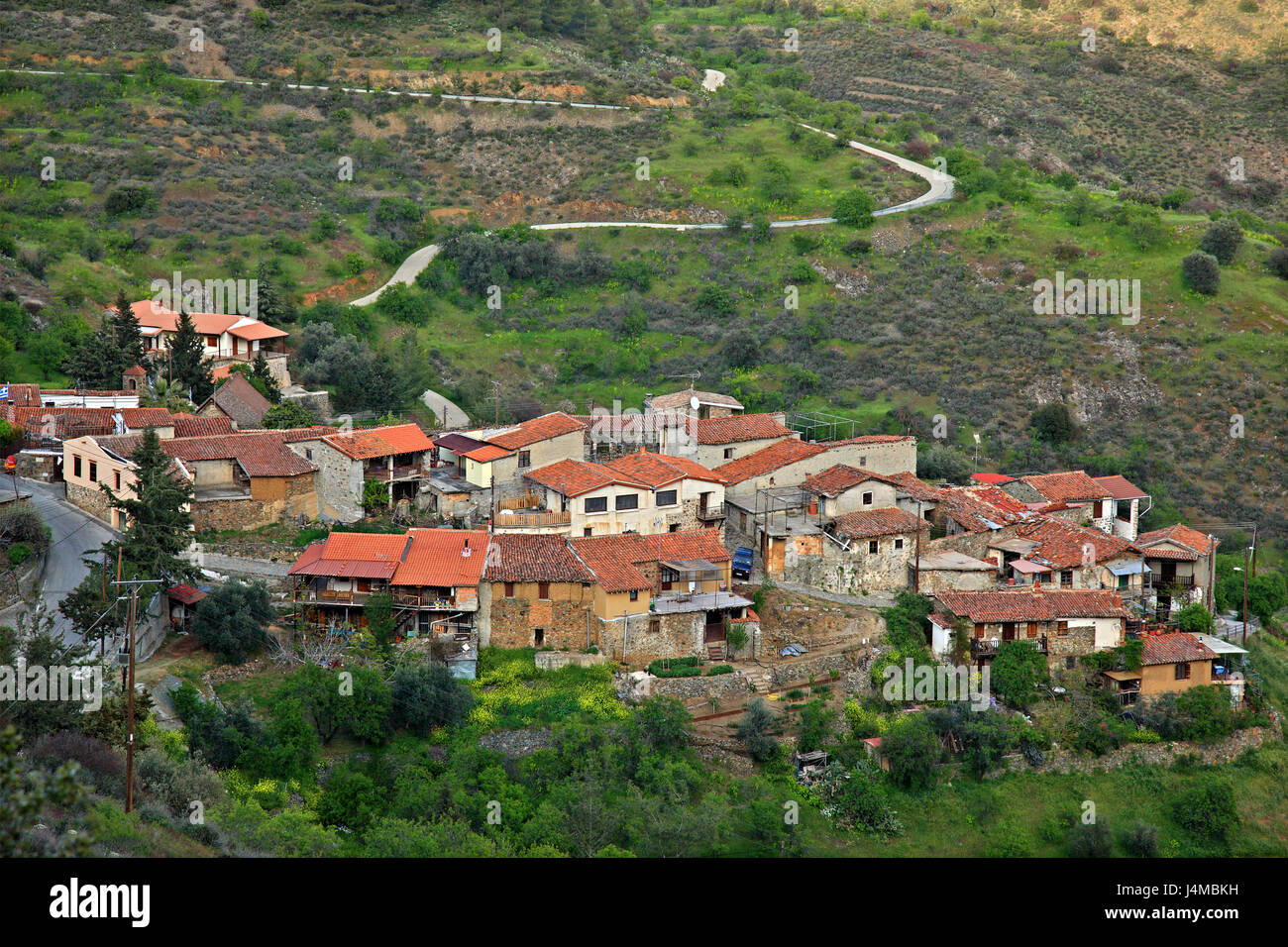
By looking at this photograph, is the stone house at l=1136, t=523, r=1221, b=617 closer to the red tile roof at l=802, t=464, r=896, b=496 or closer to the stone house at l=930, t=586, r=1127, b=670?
the stone house at l=930, t=586, r=1127, b=670

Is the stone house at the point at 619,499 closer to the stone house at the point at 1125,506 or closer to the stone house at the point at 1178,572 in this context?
the stone house at the point at 1178,572

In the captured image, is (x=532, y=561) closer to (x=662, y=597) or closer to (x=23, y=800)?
(x=662, y=597)

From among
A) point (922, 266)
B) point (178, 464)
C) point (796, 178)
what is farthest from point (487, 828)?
point (796, 178)

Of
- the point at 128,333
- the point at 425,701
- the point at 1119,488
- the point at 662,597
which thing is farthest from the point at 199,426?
the point at 1119,488

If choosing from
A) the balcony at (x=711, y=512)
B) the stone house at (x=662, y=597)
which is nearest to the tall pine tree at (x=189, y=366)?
the stone house at (x=662, y=597)

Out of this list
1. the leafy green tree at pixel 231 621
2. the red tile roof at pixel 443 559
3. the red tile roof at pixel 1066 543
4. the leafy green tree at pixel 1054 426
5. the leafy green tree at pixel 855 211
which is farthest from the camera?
the leafy green tree at pixel 855 211

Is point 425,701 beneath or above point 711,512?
beneath
